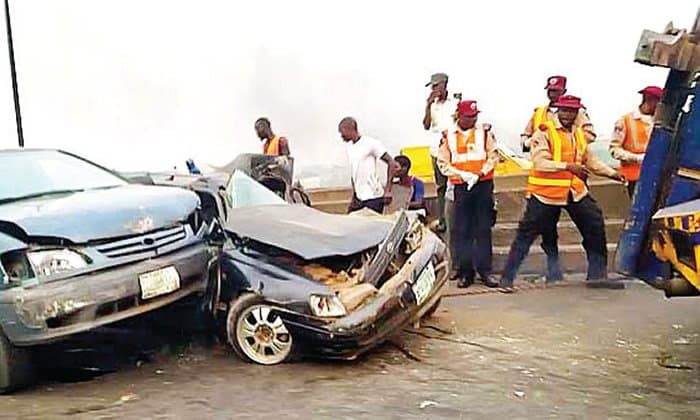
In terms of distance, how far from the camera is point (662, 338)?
6012 mm

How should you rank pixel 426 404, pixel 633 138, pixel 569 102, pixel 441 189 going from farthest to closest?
pixel 441 189 → pixel 633 138 → pixel 569 102 → pixel 426 404

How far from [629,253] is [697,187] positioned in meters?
0.67

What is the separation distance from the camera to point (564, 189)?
805 cm

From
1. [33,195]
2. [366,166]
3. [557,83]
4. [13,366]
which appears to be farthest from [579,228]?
[13,366]

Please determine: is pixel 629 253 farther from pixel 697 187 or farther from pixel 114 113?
pixel 114 113

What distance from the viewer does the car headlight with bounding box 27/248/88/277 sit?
16.2 feet

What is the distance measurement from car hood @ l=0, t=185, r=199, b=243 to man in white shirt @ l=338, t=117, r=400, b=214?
314cm

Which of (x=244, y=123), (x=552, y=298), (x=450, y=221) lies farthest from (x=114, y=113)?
(x=552, y=298)

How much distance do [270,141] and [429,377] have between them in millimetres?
5866

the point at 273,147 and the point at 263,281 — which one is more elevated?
the point at 273,147

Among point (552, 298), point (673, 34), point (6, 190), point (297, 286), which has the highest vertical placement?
point (673, 34)

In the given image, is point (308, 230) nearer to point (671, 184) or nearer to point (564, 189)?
point (671, 184)

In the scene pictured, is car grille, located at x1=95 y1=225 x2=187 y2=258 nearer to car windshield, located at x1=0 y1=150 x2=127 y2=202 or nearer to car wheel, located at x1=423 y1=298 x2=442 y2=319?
car windshield, located at x1=0 y1=150 x2=127 y2=202

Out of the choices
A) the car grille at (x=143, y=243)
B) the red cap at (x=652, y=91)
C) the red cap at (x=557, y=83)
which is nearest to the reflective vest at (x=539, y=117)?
the red cap at (x=557, y=83)
